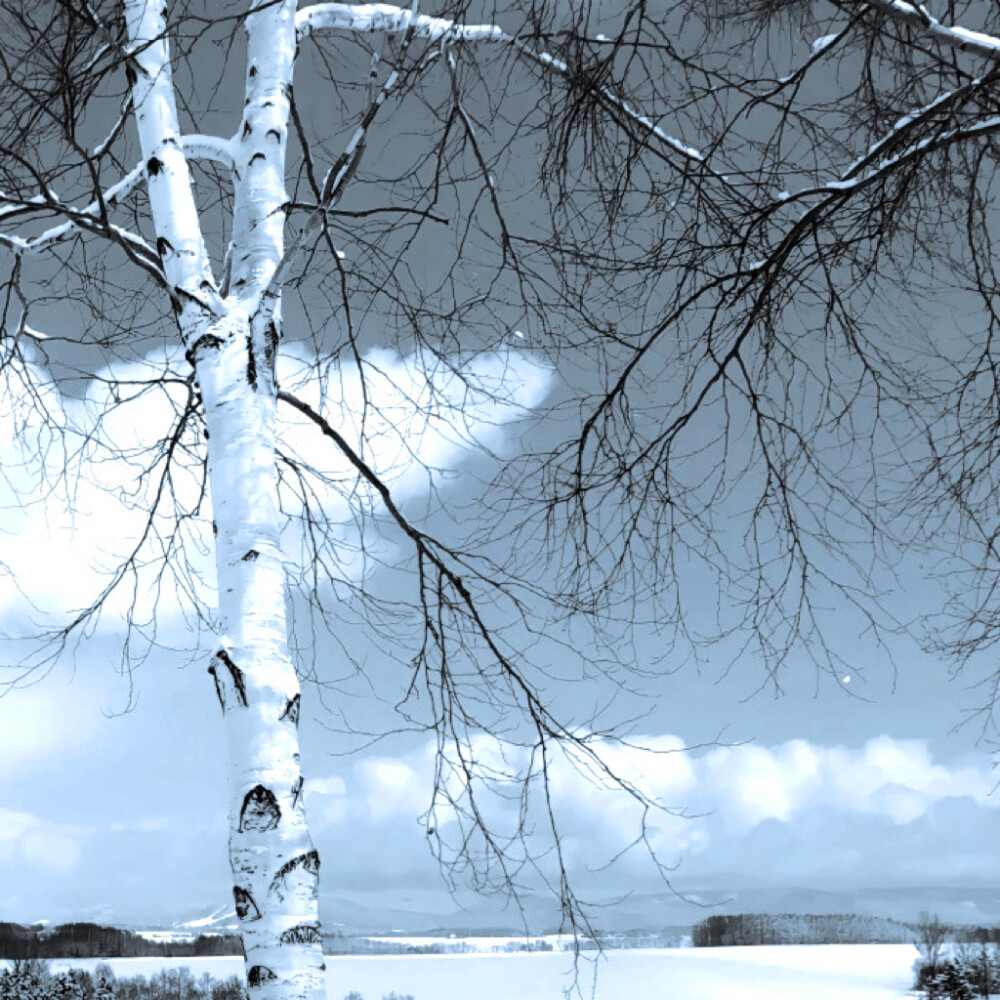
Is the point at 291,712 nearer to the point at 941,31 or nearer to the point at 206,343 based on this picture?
the point at 206,343

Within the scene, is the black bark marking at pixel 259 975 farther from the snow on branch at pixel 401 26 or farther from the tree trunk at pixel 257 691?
the snow on branch at pixel 401 26

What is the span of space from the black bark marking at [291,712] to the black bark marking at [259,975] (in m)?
0.58

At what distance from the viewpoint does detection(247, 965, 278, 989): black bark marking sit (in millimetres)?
2471

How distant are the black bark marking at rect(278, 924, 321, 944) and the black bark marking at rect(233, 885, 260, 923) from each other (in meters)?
0.08

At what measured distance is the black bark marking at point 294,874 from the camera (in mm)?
2512

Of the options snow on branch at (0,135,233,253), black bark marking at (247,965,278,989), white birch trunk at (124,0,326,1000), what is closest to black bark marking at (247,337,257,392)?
white birch trunk at (124,0,326,1000)

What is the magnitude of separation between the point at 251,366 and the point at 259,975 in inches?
65.4

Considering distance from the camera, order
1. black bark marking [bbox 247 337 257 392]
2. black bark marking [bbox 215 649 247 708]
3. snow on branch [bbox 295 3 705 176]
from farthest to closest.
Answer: snow on branch [bbox 295 3 705 176]
black bark marking [bbox 247 337 257 392]
black bark marking [bbox 215 649 247 708]

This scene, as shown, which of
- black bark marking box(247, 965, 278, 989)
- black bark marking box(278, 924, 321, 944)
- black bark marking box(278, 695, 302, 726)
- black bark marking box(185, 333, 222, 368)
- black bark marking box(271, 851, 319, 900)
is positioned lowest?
black bark marking box(247, 965, 278, 989)

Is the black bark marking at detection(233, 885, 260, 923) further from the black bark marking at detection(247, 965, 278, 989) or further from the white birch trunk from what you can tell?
the black bark marking at detection(247, 965, 278, 989)

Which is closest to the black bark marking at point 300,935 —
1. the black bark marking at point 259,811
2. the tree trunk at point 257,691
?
the tree trunk at point 257,691

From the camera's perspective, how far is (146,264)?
3924mm

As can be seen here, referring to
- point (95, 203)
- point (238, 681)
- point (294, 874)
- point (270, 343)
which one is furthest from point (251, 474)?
point (95, 203)

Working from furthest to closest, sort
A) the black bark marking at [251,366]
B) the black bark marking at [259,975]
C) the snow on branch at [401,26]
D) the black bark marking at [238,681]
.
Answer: the snow on branch at [401,26] → the black bark marking at [251,366] → the black bark marking at [238,681] → the black bark marking at [259,975]
